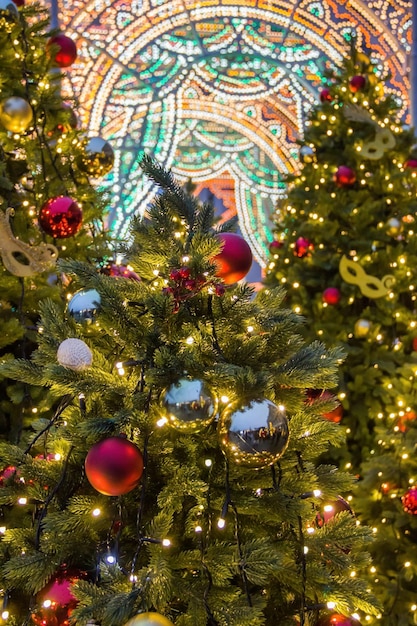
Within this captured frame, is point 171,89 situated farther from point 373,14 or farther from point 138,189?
point 373,14

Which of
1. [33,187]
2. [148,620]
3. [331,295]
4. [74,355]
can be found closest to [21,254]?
[33,187]

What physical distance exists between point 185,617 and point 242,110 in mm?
3708

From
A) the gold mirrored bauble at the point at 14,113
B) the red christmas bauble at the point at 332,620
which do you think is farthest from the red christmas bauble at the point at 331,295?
the red christmas bauble at the point at 332,620

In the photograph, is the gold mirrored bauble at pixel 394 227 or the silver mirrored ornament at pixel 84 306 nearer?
the silver mirrored ornament at pixel 84 306

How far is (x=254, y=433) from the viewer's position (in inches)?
30.1

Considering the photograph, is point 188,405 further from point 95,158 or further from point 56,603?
point 95,158

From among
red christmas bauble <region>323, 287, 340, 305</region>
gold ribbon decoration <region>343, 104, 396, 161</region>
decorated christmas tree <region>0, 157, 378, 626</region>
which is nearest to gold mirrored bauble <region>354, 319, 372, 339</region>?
red christmas bauble <region>323, 287, 340, 305</region>

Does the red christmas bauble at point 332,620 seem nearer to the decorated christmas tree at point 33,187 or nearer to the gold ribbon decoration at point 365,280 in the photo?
the decorated christmas tree at point 33,187

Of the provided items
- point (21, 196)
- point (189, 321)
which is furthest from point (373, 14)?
point (189, 321)

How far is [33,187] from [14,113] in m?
0.21

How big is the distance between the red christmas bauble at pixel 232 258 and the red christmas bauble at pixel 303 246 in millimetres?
1461

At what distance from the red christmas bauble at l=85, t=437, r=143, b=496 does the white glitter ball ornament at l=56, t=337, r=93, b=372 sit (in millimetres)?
99

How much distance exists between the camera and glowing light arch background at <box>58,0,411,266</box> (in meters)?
3.93

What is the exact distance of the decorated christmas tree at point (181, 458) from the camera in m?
0.77
